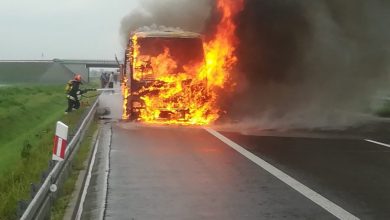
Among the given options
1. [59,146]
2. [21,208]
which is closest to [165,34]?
[59,146]

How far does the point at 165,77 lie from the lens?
15773 millimetres

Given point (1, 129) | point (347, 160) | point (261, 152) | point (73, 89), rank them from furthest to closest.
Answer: point (1, 129)
point (73, 89)
point (261, 152)
point (347, 160)

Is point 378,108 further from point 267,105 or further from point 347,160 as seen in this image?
point 347,160

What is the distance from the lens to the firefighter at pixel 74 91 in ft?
64.6

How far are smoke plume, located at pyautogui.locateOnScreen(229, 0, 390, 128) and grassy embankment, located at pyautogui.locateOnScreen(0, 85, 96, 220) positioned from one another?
5839 millimetres

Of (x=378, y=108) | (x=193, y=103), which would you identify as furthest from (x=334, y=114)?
(x=193, y=103)

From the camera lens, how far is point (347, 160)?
966 cm

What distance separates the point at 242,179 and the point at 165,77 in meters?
8.29

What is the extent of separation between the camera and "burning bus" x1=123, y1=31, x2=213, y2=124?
15.7 meters

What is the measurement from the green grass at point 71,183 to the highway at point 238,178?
245 millimetres

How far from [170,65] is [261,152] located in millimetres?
5988

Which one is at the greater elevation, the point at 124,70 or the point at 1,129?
the point at 124,70

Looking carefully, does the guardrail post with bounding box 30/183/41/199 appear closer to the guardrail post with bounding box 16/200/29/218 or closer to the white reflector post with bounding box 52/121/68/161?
the guardrail post with bounding box 16/200/29/218

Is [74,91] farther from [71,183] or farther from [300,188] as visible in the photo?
[300,188]
